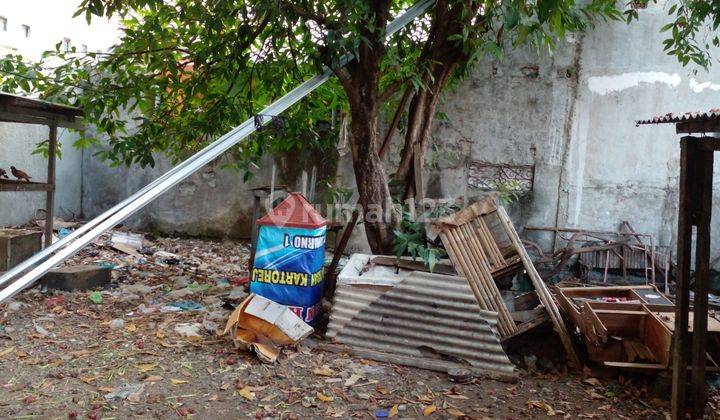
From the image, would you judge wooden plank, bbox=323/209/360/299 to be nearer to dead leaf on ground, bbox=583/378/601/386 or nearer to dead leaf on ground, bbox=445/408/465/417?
dead leaf on ground, bbox=445/408/465/417

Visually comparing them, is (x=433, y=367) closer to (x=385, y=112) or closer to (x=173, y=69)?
(x=173, y=69)

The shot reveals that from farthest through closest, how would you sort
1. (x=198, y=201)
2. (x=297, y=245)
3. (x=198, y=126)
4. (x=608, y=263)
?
(x=198, y=201)
(x=608, y=263)
(x=198, y=126)
(x=297, y=245)

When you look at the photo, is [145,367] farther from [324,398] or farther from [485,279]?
[485,279]

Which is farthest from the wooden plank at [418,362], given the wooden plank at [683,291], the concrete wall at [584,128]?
the concrete wall at [584,128]

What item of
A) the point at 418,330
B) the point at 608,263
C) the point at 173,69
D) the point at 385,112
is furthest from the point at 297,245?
the point at 608,263

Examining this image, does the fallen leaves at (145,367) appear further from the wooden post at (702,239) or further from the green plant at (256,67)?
the wooden post at (702,239)

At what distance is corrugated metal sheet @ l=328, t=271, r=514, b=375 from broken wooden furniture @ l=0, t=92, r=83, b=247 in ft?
9.97

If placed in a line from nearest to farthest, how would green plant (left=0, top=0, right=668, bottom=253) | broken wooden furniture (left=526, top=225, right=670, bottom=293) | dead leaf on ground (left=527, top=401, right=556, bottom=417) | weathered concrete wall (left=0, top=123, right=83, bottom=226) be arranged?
dead leaf on ground (left=527, top=401, right=556, bottom=417) → green plant (left=0, top=0, right=668, bottom=253) → broken wooden furniture (left=526, top=225, right=670, bottom=293) → weathered concrete wall (left=0, top=123, right=83, bottom=226)

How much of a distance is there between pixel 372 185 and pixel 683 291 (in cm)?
259

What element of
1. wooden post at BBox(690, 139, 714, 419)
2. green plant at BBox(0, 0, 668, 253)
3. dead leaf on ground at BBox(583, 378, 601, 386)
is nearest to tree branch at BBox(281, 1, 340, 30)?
green plant at BBox(0, 0, 668, 253)

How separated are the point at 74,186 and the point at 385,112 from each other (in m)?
5.13

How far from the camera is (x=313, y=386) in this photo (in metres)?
3.57

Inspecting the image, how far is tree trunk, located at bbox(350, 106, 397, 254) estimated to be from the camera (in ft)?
16.3

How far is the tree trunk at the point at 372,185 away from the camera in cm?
498
